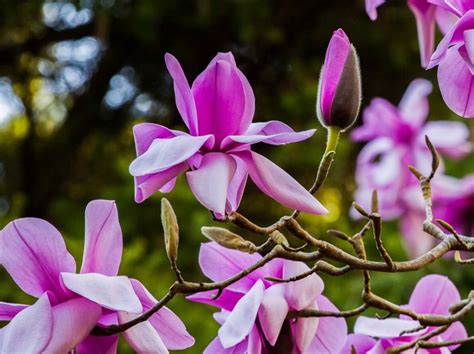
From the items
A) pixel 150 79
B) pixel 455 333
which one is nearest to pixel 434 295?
pixel 455 333

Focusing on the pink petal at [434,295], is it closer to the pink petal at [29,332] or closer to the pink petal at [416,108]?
the pink petal at [29,332]

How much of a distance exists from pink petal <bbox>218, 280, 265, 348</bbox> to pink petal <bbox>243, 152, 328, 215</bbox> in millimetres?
54

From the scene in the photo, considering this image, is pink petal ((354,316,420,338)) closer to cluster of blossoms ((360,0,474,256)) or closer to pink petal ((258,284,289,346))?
pink petal ((258,284,289,346))

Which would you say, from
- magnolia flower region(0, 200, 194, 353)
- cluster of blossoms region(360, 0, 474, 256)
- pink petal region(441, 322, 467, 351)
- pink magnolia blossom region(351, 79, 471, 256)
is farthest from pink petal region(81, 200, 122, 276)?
pink magnolia blossom region(351, 79, 471, 256)

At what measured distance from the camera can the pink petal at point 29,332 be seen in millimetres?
374

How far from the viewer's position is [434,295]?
0.50 meters

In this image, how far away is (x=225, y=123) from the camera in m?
0.43

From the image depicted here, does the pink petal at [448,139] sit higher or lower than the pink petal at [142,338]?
lower

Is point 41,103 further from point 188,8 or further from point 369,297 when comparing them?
point 369,297

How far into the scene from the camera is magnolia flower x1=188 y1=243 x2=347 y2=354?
1.39 ft

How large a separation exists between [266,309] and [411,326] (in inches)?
3.6

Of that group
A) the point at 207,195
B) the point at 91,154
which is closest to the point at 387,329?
the point at 207,195

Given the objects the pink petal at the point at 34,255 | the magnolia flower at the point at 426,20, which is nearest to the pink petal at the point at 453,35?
the magnolia flower at the point at 426,20

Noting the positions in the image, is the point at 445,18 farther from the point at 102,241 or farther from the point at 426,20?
the point at 102,241
